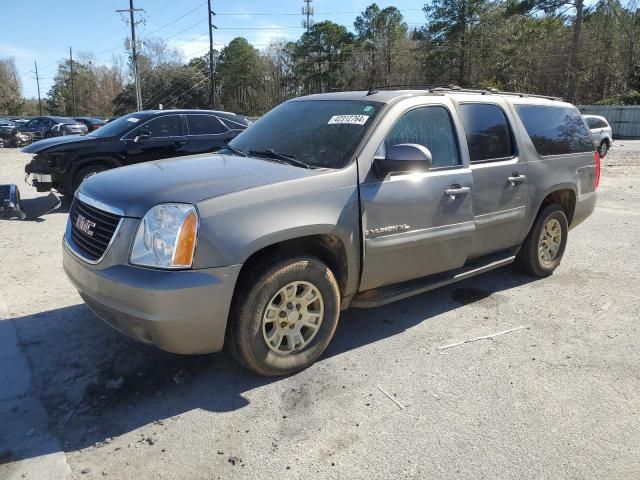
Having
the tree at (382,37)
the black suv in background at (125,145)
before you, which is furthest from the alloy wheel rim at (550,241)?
the tree at (382,37)

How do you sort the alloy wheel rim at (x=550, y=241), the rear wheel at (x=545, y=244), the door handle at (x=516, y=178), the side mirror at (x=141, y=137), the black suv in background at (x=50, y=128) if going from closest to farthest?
the door handle at (x=516, y=178) → the rear wheel at (x=545, y=244) → the alloy wheel rim at (x=550, y=241) → the side mirror at (x=141, y=137) → the black suv in background at (x=50, y=128)

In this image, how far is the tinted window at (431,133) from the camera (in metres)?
3.84

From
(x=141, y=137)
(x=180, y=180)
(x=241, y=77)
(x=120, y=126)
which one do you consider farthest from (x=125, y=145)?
(x=241, y=77)

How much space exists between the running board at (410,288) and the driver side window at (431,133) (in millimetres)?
938

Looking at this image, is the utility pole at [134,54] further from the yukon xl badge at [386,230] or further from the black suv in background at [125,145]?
the yukon xl badge at [386,230]

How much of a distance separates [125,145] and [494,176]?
692cm

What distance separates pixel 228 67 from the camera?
69750 millimetres

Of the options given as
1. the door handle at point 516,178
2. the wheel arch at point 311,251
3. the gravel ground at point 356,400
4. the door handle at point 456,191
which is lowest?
the gravel ground at point 356,400

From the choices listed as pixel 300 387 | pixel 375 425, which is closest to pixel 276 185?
pixel 300 387

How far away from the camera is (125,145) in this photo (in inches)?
356

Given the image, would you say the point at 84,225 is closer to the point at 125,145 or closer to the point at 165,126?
the point at 125,145

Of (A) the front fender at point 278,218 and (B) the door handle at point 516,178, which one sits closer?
(A) the front fender at point 278,218

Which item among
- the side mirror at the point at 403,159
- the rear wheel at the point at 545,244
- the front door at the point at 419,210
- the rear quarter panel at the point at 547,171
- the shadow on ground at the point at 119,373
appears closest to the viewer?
the shadow on ground at the point at 119,373

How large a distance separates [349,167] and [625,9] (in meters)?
55.0
